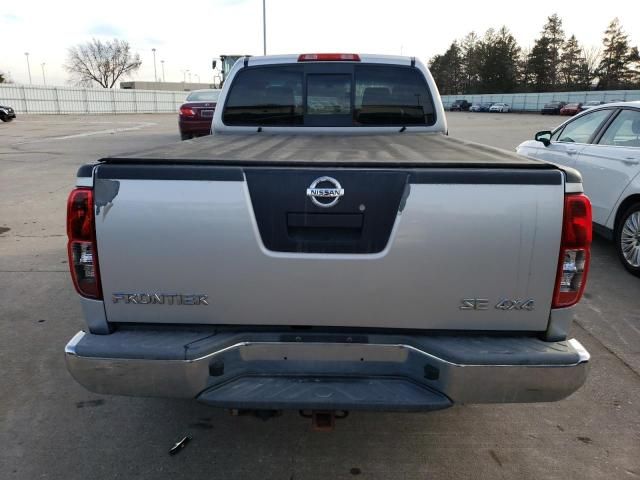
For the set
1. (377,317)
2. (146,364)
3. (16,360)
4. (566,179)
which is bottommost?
(16,360)

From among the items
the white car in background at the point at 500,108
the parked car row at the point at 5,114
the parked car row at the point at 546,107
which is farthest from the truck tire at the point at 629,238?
the white car in background at the point at 500,108

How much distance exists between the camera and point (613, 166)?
18.7 feet

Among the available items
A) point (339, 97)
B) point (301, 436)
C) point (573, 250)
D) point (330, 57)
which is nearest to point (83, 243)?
point (301, 436)

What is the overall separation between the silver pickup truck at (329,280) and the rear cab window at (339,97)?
238cm

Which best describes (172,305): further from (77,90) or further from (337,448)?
(77,90)

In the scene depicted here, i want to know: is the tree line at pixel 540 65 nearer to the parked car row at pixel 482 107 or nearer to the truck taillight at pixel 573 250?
the parked car row at pixel 482 107

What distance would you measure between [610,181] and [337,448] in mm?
4634

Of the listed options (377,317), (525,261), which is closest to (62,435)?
(377,317)

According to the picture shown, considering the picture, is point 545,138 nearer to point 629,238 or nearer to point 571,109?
point 629,238

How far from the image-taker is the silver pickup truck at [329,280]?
6.93ft

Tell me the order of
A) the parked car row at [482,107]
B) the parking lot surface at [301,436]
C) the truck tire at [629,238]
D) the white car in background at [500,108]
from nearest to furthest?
the parking lot surface at [301,436]
the truck tire at [629,238]
the white car in background at [500,108]
the parked car row at [482,107]

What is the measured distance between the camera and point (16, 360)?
3.74 m

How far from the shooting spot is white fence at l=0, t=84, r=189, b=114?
43094 millimetres

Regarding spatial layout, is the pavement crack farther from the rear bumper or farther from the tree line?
the tree line
